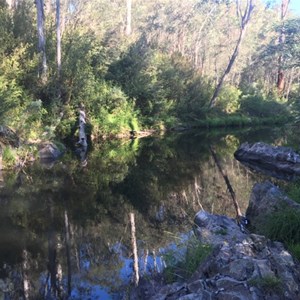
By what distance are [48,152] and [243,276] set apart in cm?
1390

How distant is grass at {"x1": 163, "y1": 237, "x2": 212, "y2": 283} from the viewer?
5.57m

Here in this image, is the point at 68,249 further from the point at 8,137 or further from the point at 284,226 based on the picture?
the point at 8,137

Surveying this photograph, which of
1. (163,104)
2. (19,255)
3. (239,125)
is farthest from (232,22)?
(19,255)

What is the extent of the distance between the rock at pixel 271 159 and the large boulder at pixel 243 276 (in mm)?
9373

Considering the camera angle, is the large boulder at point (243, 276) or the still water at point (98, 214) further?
the still water at point (98, 214)

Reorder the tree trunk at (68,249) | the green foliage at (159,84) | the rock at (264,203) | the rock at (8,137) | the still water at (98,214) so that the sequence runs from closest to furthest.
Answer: the tree trunk at (68,249) → the still water at (98,214) → the rock at (264,203) → the rock at (8,137) → the green foliage at (159,84)

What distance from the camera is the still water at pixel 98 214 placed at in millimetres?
6180

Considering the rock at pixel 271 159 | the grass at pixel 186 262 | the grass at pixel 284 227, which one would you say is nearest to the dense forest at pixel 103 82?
the rock at pixel 271 159

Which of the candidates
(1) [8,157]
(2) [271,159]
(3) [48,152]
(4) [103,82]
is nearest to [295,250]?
(2) [271,159]

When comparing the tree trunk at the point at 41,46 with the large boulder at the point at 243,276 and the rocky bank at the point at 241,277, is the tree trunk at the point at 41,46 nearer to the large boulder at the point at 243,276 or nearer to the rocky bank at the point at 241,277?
the rocky bank at the point at 241,277

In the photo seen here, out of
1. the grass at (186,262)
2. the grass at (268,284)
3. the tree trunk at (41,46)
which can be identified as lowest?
the grass at (186,262)

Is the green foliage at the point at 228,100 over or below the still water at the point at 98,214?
below

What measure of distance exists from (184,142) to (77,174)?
1095 cm

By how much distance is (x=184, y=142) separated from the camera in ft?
78.4
